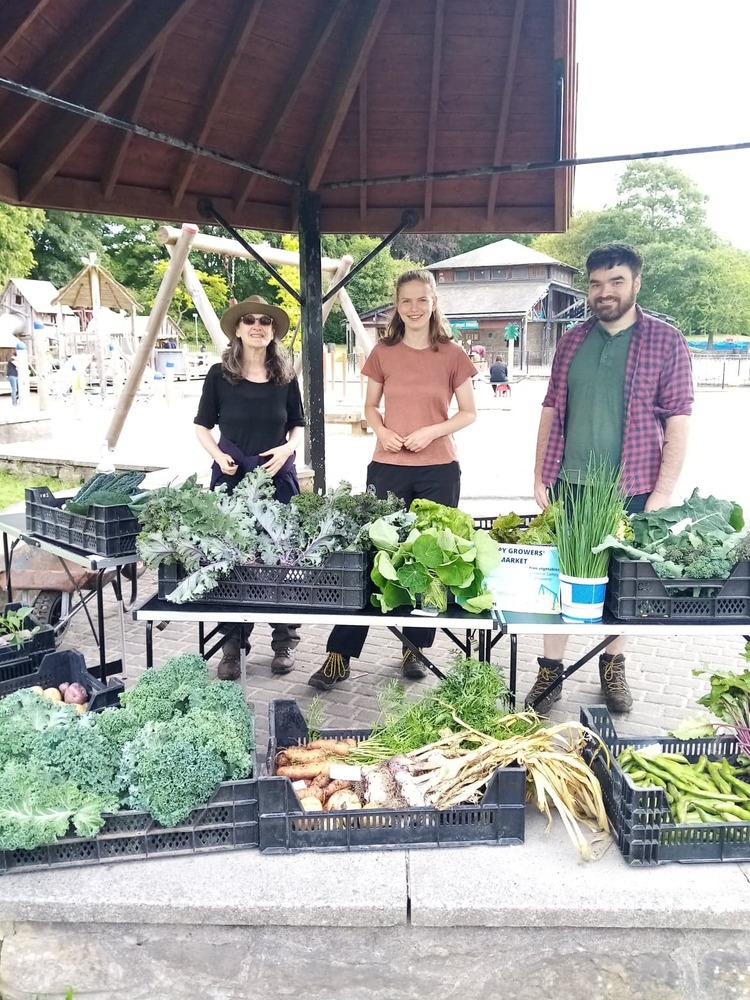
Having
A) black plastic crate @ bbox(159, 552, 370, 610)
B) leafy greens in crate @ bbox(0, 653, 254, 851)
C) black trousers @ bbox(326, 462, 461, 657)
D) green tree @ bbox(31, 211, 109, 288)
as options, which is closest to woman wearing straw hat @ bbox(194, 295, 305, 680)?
black trousers @ bbox(326, 462, 461, 657)

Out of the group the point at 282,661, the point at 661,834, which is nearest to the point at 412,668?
the point at 282,661

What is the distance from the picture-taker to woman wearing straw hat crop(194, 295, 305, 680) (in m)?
4.18

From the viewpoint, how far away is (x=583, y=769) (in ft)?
8.91

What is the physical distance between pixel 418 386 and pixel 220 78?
2.56 meters

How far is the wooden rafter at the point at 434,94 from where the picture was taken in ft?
15.3

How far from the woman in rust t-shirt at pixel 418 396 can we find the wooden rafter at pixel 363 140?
2327 mm

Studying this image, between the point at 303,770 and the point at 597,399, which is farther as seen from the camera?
the point at 597,399

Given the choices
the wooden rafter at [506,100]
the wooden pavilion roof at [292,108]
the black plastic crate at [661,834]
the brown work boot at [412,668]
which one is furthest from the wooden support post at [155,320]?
the black plastic crate at [661,834]

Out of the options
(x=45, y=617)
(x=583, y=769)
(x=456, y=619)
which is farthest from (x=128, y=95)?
(x=583, y=769)

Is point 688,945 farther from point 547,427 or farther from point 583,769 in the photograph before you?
point 547,427

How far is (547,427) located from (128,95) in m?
3.34

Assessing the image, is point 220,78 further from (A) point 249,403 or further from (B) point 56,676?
(B) point 56,676

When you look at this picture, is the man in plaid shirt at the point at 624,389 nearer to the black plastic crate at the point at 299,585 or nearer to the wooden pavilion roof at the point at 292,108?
the black plastic crate at the point at 299,585

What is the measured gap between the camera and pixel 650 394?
3.57m
